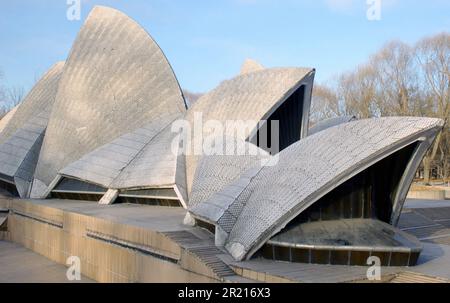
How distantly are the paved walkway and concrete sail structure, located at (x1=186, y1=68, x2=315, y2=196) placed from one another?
6150 mm

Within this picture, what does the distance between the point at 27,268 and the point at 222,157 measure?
29.1 feet

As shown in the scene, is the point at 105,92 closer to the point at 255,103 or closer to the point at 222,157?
the point at 255,103

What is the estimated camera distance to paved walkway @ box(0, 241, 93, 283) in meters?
16.5

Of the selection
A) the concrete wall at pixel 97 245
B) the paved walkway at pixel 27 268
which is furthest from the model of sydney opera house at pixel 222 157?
the paved walkway at pixel 27 268

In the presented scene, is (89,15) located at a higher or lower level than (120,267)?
higher

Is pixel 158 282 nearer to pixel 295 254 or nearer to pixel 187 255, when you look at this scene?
pixel 187 255

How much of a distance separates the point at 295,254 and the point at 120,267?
614 centimetres

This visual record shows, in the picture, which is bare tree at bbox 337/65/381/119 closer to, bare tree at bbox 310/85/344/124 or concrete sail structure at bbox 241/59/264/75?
bare tree at bbox 310/85/344/124

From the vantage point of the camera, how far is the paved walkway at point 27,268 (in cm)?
1654

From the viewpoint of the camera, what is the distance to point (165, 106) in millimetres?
24469

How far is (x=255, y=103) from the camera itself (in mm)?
20234

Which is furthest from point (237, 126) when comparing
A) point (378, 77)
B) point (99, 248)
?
point (378, 77)

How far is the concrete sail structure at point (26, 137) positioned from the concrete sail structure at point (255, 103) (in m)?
9.69

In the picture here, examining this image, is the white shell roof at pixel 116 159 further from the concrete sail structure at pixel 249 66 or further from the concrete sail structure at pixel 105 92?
the concrete sail structure at pixel 249 66
